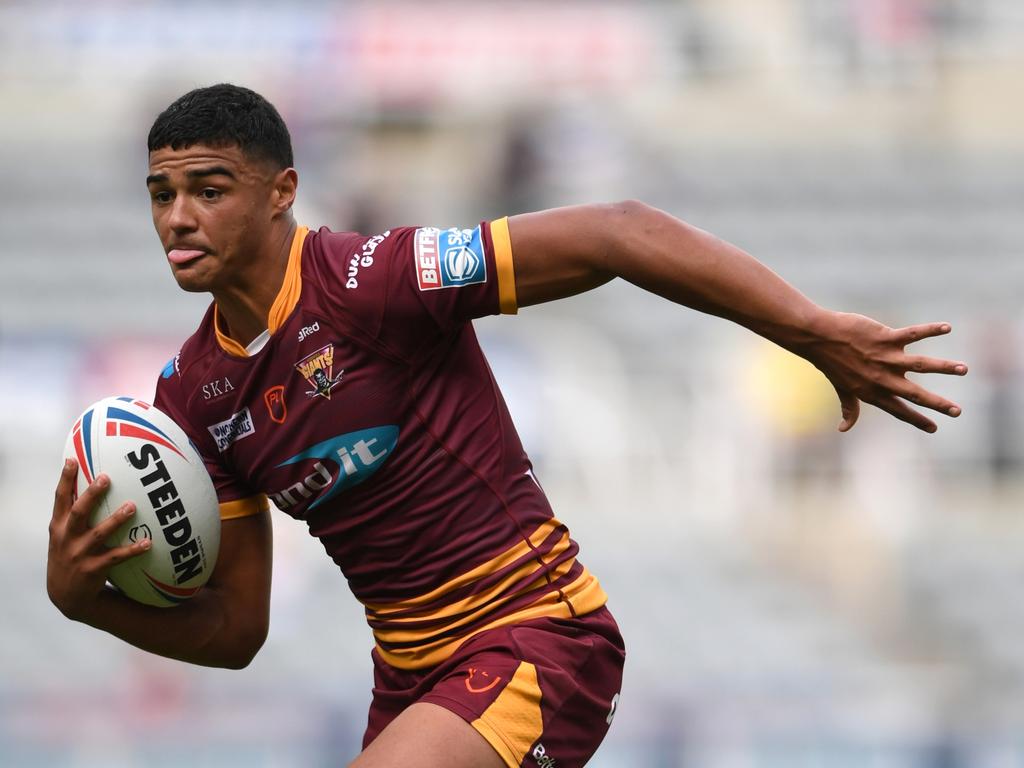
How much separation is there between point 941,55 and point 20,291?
10166 mm

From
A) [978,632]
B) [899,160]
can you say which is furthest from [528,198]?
[978,632]

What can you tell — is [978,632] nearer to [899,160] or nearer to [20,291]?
[899,160]

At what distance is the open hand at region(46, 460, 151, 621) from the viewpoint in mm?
3891

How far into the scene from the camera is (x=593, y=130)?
53.8 ft

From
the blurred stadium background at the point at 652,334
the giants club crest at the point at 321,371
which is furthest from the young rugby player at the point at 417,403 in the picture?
the blurred stadium background at the point at 652,334

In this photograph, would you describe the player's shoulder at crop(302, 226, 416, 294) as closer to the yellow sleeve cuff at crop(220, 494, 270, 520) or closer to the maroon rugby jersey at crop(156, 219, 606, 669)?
the maroon rugby jersey at crop(156, 219, 606, 669)

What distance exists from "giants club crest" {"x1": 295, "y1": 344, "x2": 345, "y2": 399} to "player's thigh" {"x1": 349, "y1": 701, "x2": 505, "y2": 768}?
776 mm

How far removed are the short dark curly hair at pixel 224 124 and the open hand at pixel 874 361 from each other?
137 centimetres

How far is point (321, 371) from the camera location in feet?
12.8

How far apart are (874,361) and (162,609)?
1911mm

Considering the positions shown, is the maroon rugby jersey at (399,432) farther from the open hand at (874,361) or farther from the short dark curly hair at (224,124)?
the open hand at (874,361)

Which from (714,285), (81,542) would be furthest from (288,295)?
(714,285)

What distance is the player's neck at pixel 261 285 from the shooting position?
3965 millimetres

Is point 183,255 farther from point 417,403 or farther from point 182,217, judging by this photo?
point 417,403
